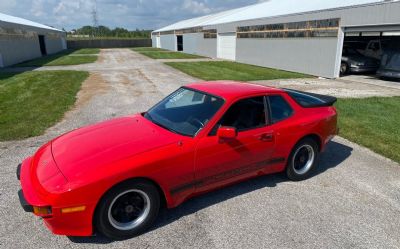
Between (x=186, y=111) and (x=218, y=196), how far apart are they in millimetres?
1213

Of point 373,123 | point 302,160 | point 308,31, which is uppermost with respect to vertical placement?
point 308,31

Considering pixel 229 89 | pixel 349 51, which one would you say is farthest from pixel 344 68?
pixel 229 89

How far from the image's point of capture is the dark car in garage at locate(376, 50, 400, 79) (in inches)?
582

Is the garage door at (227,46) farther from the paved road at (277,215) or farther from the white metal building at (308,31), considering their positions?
the paved road at (277,215)

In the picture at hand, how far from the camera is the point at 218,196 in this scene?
4.05 meters

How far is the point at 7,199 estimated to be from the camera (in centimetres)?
396

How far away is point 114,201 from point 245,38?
24.9 meters

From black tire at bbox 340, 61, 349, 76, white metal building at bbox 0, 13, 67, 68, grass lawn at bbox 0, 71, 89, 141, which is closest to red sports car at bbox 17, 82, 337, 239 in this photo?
grass lawn at bbox 0, 71, 89, 141

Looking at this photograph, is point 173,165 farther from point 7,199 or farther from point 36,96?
point 36,96

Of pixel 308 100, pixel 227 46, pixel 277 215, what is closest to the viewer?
pixel 277 215

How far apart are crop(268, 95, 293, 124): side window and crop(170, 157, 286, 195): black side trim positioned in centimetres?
57

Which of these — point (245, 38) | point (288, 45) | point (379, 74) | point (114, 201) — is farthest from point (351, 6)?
point (114, 201)

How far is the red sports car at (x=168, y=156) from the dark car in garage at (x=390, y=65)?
12.7 meters

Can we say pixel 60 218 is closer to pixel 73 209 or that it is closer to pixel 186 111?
pixel 73 209
